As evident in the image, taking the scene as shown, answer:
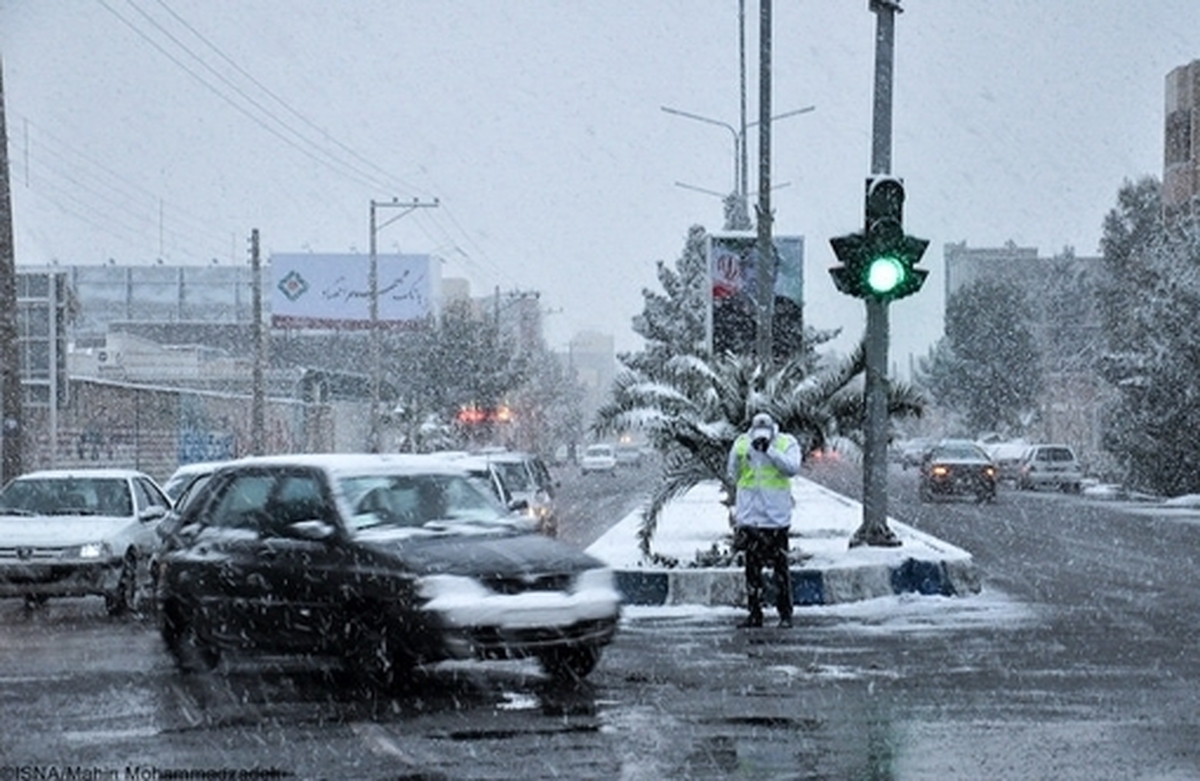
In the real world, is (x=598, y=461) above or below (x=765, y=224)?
below

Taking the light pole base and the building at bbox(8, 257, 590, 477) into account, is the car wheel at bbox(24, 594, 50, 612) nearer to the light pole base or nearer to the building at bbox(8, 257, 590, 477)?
the light pole base

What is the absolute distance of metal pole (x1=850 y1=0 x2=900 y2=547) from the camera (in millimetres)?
18219

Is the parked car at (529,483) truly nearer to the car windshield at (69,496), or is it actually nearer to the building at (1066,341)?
the car windshield at (69,496)

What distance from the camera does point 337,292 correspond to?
3585 inches


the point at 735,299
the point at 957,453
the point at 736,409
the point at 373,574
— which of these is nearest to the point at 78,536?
the point at 736,409

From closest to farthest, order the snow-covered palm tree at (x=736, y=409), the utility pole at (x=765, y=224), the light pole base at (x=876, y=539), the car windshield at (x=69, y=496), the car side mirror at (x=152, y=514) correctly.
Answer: the car side mirror at (x=152, y=514)
the light pole base at (x=876, y=539)
the car windshield at (x=69, y=496)
the snow-covered palm tree at (x=736, y=409)
the utility pole at (x=765, y=224)

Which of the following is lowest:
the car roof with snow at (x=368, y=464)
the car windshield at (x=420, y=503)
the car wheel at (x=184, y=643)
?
the car wheel at (x=184, y=643)

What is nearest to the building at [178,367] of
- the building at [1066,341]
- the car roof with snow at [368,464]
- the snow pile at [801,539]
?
the snow pile at [801,539]

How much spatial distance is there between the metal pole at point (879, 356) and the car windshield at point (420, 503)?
6306 millimetres

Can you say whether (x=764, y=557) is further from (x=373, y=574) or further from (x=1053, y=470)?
(x=1053, y=470)

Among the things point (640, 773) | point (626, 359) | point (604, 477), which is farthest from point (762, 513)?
point (604, 477)

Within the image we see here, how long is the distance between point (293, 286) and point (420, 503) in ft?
262

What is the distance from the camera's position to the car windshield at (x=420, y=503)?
1228 cm

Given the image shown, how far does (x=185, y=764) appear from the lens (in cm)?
871
